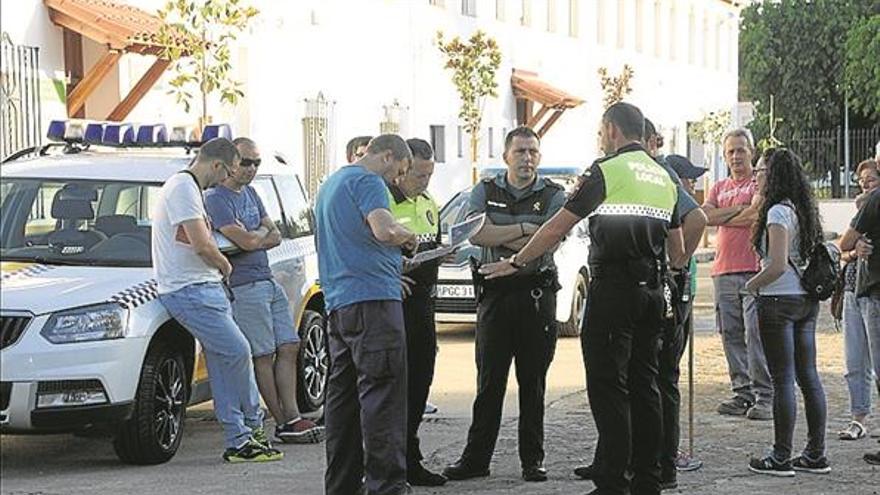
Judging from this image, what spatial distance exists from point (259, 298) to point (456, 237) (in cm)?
188

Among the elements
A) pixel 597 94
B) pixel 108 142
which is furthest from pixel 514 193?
pixel 597 94

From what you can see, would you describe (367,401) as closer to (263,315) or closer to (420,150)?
(420,150)

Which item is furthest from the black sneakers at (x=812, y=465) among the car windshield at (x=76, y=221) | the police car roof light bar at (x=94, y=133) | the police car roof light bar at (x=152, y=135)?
the police car roof light bar at (x=94, y=133)

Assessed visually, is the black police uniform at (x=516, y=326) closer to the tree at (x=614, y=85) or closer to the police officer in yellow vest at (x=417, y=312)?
the police officer in yellow vest at (x=417, y=312)

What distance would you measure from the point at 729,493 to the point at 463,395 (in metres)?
3.87

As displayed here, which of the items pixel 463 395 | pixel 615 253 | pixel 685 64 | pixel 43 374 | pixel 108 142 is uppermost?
pixel 685 64

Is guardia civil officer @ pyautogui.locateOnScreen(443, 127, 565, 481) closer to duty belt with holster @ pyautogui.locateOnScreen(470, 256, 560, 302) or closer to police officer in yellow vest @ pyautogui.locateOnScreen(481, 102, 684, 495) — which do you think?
duty belt with holster @ pyautogui.locateOnScreen(470, 256, 560, 302)

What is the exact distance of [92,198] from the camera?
8688 mm

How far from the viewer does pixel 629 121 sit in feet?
22.9

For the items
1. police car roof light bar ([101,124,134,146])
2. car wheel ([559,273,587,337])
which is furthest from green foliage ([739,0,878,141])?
police car roof light bar ([101,124,134,146])

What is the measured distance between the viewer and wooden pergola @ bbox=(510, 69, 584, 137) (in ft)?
105

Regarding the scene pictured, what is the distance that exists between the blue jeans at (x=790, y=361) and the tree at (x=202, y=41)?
330 inches

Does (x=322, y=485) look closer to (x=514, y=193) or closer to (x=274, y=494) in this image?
(x=274, y=494)

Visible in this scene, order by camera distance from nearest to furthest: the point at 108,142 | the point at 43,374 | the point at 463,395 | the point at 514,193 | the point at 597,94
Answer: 1. the point at 43,374
2. the point at 514,193
3. the point at 108,142
4. the point at 463,395
5. the point at 597,94
